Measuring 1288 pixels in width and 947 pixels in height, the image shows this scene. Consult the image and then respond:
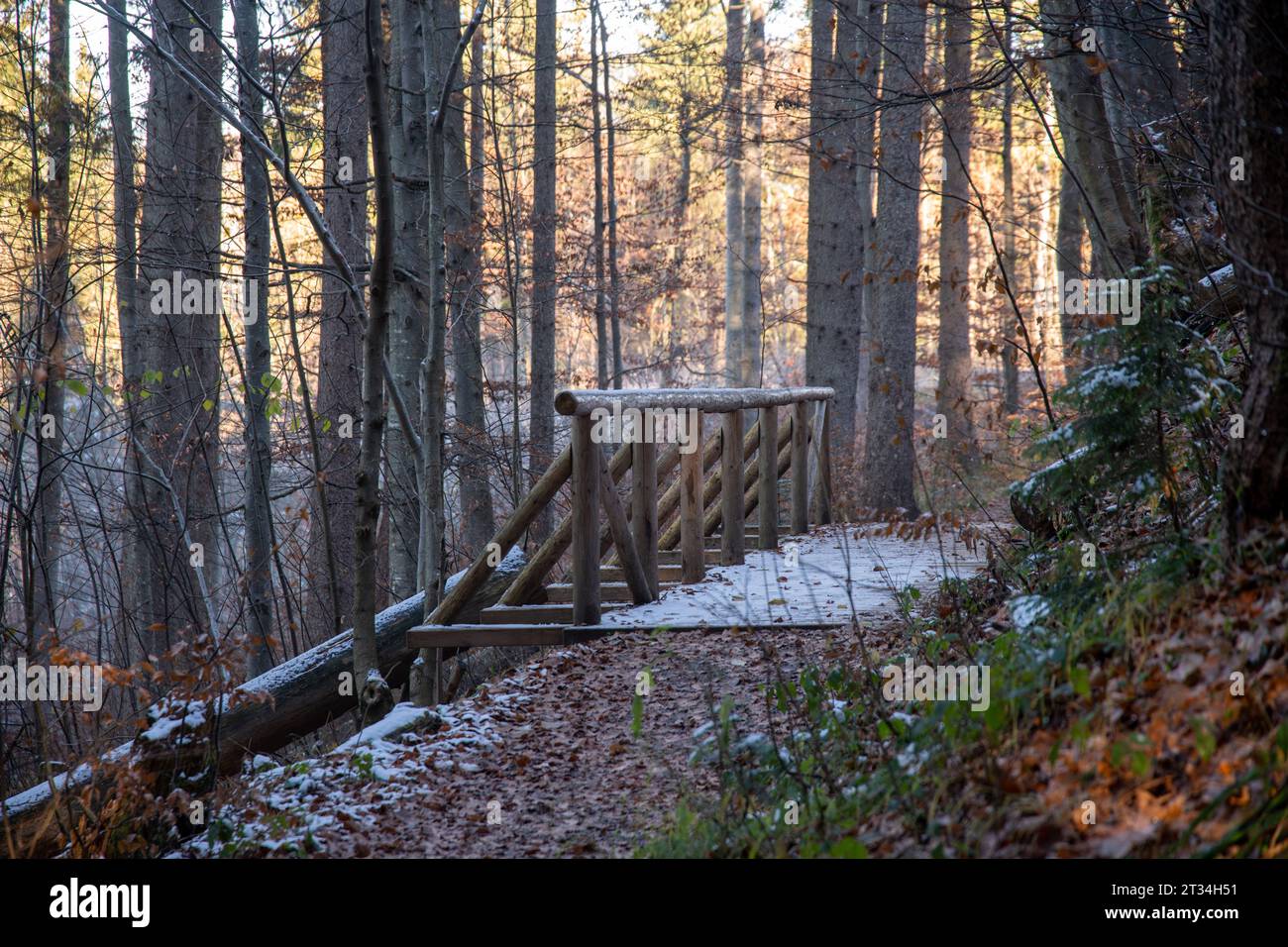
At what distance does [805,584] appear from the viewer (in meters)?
8.48

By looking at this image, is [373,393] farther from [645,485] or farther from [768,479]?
[768,479]

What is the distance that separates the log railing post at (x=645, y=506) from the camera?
24.5ft

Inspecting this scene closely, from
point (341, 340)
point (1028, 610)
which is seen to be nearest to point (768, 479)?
point (1028, 610)

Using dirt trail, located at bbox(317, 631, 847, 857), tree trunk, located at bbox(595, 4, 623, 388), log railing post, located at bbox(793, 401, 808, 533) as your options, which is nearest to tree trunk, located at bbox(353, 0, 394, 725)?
dirt trail, located at bbox(317, 631, 847, 857)

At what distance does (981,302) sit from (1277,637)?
2154cm
